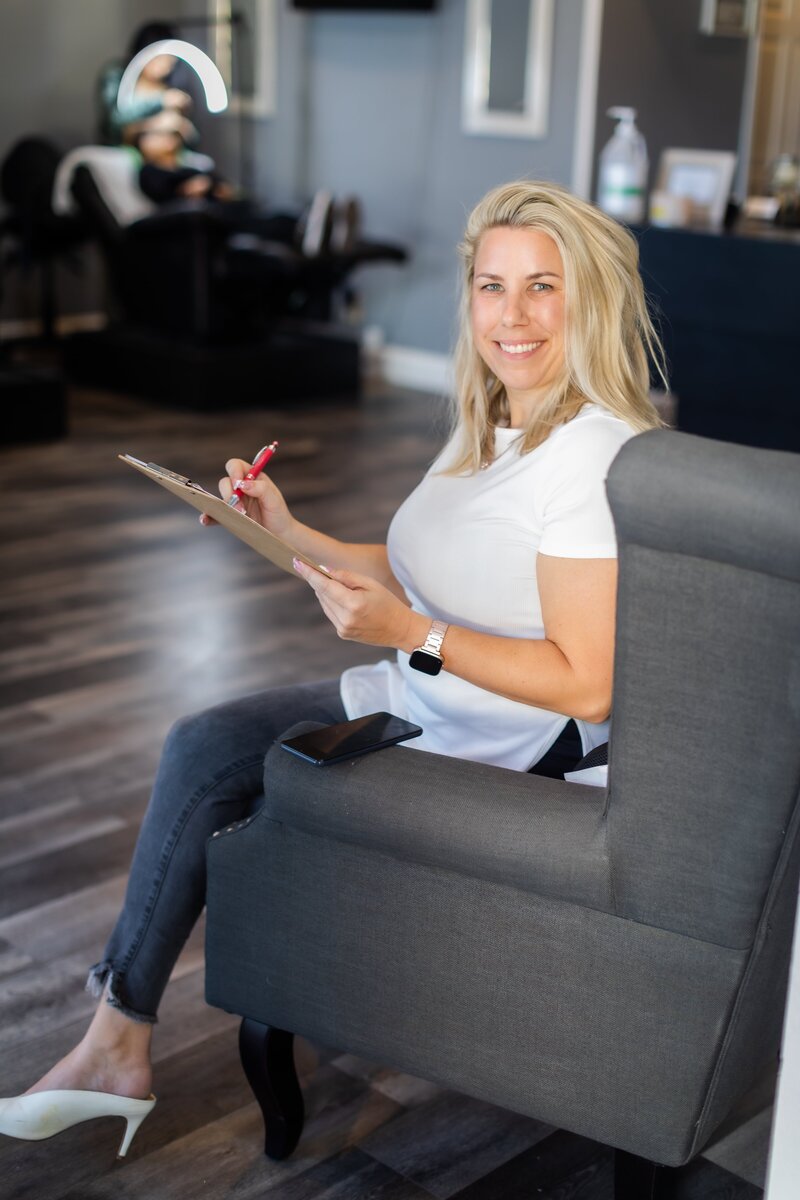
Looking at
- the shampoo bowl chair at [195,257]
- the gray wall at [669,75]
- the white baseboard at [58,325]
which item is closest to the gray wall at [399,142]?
the gray wall at [669,75]

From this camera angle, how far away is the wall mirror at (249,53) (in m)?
7.04

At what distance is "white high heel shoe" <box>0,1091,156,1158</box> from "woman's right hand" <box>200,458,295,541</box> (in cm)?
72

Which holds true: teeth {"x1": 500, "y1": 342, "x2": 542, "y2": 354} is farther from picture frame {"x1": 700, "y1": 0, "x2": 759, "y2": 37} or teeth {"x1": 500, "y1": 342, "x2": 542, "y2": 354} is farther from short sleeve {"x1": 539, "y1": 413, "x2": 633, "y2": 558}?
picture frame {"x1": 700, "y1": 0, "x2": 759, "y2": 37}

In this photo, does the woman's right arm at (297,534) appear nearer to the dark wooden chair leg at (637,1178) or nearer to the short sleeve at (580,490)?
the short sleeve at (580,490)

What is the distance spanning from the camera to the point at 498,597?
1675 millimetres

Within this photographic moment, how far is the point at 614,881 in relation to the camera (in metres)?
1.36

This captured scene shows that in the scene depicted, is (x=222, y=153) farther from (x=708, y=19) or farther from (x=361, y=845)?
(x=361, y=845)

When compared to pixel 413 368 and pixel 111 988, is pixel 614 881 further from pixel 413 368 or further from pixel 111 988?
pixel 413 368

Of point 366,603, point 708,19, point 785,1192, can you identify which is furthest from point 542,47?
point 785,1192

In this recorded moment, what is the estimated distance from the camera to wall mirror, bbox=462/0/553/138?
19.5ft

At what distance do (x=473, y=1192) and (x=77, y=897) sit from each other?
A: 93 cm

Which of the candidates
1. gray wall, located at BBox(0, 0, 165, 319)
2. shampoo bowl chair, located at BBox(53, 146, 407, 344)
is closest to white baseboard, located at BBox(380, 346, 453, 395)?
shampoo bowl chair, located at BBox(53, 146, 407, 344)

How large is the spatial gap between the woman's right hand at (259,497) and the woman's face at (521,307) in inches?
12.9

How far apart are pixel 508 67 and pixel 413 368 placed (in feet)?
4.90
